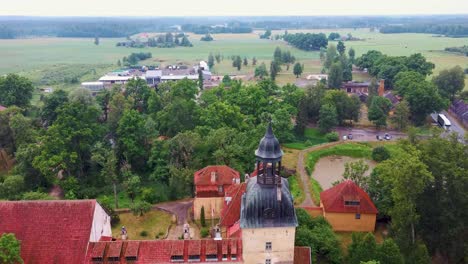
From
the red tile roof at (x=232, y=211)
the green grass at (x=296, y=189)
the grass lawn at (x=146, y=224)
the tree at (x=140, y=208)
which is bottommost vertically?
the grass lawn at (x=146, y=224)

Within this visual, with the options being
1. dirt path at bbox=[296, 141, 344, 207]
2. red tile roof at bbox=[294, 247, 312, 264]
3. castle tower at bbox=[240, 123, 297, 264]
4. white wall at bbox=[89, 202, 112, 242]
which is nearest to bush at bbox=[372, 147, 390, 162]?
dirt path at bbox=[296, 141, 344, 207]

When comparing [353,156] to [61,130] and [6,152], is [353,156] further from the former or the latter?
[6,152]

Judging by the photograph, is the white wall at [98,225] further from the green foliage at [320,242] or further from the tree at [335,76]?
the tree at [335,76]

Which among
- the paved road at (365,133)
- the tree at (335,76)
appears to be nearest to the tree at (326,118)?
the paved road at (365,133)

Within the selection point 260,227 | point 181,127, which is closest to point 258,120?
point 181,127

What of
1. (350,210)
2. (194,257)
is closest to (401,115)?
(350,210)

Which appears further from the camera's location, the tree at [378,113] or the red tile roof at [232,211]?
the tree at [378,113]

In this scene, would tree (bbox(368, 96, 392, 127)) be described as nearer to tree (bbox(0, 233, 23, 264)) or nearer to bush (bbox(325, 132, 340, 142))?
bush (bbox(325, 132, 340, 142))
